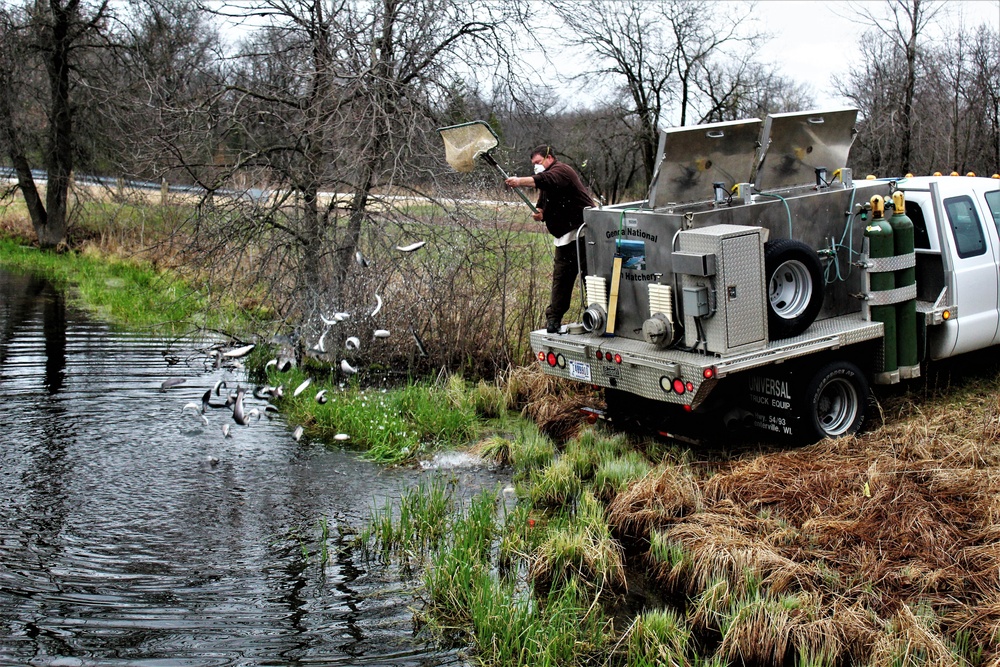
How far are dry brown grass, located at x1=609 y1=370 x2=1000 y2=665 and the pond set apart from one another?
177 cm

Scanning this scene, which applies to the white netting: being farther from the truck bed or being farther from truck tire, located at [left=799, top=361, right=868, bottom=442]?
truck tire, located at [left=799, top=361, right=868, bottom=442]

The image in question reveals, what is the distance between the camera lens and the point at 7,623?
611 centimetres

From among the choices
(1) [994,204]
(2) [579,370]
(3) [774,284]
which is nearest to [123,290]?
(2) [579,370]

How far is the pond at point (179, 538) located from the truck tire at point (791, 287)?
286 centimetres

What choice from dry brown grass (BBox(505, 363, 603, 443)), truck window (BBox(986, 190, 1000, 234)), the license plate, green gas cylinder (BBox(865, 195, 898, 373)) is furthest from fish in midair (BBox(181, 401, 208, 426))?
truck window (BBox(986, 190, 1000, 234))

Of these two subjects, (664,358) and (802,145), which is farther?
(802,145)

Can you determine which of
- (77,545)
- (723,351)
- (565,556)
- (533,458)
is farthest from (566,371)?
(77,545)

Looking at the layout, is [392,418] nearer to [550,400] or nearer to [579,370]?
[550,400]

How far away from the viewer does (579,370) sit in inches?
352

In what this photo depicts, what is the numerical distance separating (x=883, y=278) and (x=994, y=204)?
1955 mm

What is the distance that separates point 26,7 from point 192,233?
1408 cm

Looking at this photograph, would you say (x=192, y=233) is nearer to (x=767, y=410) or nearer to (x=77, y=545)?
(x=77, y=545)

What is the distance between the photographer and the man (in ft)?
31.1

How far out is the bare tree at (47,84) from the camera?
73.2ft
